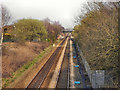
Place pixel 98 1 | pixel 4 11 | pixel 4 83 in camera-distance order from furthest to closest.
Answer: pixel 4 11 → pixel 98 1 → pixel 4 83

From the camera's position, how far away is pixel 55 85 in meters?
9.12

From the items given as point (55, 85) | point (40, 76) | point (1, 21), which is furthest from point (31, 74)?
point (1, 21)

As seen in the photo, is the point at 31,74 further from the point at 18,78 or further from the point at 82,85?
the point at 82,85

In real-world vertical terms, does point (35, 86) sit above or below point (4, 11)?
below

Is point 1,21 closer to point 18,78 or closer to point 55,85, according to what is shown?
point 18,78

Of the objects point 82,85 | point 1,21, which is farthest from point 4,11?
point 82,85

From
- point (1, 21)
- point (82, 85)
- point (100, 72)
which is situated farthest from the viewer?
point (1, 21)

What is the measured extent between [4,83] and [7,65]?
3.62 metres

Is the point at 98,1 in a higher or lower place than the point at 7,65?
higher

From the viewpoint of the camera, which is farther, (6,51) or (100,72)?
(6,51)

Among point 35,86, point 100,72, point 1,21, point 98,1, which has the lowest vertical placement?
point 35,86

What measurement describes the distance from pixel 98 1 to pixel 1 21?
11.7 meters

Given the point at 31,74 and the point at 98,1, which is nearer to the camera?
the point at 31,74

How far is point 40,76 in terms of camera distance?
1110 centimetres
